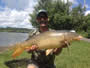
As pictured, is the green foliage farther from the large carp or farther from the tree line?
the large carp

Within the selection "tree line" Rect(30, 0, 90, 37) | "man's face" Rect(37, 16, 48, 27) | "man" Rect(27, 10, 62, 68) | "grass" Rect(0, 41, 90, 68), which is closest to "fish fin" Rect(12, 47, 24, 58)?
"man" Rect(27, 10, 62, 68)

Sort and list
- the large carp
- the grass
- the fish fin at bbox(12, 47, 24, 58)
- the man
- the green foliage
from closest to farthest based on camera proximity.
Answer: the large carp → the fish fin at bbox(12, 47, 24, 58) → the man → the grass → the green foliage

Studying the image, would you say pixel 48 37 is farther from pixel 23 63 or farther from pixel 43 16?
pixel 23 63

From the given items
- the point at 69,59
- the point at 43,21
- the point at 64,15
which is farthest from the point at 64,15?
the point at 43,21

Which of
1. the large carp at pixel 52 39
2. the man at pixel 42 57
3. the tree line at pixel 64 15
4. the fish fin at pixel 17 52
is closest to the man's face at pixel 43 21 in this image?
the man at pixel 42 57

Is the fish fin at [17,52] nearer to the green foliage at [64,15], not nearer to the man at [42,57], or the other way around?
the man at [42,57]

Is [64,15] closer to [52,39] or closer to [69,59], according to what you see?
[69,59]

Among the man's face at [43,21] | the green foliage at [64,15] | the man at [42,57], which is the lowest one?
the green foliage at [64,15]

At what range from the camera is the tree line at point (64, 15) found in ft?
129

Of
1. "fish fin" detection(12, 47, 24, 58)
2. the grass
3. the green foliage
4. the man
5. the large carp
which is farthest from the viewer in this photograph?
the green foliage

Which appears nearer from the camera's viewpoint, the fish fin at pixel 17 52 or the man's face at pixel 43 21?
the fish fin at pixel 17 52

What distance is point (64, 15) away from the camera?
40.2m

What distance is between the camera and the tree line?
129ft

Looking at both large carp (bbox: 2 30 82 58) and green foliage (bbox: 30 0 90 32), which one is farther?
green foliage (bbox: 30 0 90 32)
